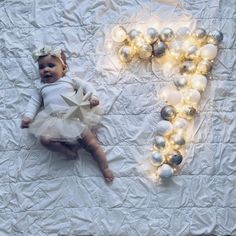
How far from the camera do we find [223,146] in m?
1.50

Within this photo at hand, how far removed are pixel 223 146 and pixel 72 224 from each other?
20.2 inches

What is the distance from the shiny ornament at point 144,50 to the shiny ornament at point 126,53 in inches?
1.0

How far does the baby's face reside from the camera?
1.50 meters

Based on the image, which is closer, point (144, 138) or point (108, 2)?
point (144, 138)

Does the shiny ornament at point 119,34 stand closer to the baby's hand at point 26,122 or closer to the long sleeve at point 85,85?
the long sleeve at point 85,85

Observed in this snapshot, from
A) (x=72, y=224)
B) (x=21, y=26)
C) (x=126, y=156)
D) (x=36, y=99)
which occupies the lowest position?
(x=72, y=224)

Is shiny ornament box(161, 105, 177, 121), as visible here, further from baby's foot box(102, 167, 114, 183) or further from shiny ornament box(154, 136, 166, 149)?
baby's foot box(102, 167, 114, 183)

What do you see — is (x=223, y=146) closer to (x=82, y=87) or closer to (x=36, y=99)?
(x=82, y=87)

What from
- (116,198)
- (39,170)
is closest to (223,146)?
(116,198)

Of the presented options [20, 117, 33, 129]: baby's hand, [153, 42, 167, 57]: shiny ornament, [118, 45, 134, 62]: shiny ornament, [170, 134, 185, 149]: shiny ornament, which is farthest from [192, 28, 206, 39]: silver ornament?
[20, 117, 33, 129]: baby's hand

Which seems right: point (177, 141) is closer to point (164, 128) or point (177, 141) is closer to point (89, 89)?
point (164, 128)

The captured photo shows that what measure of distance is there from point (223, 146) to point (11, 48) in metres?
0.75

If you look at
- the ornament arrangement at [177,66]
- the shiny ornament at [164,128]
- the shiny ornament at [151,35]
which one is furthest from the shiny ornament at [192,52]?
the shiny ornament at [164,128]

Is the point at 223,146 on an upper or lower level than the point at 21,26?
lower
